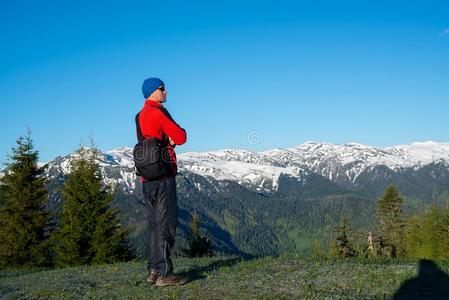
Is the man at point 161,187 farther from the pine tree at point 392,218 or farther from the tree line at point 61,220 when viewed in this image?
the pine tree at point 392,218

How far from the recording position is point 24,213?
3447 cm

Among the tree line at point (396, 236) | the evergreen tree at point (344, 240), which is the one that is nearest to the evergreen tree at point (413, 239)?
the tree line at point (396, 236)

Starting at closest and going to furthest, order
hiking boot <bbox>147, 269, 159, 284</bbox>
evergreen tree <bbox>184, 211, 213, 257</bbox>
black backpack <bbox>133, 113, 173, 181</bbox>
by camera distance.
Answer: 1. black backpack <bbox>133, 113, 173, 181</bbox>
2. hiking boot <bbox>147, 269, 159, 284</bbox>
3. evergreen tree <bbox>184, 211, 213, 257</bbox>

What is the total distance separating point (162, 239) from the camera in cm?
912

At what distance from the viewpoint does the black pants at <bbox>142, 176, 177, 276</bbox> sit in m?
9.05

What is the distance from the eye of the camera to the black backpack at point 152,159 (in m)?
8.84

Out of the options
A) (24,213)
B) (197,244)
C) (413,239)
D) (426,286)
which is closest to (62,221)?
(24,213)

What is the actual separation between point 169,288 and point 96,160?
1251 inches

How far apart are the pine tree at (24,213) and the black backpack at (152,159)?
2685cm

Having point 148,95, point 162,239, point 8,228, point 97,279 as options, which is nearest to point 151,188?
point 162,239

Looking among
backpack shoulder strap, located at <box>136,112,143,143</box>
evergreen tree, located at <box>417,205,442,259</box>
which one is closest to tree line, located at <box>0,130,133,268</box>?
backpack shoulder strap, located at <box>136,112,143,143</box>

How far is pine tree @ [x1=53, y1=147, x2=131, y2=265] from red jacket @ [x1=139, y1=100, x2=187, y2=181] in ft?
76.8

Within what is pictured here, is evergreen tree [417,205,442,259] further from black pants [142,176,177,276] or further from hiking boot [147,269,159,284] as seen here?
black pants [142,176,177,276]

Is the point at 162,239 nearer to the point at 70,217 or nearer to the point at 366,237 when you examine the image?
the point at 70,217
